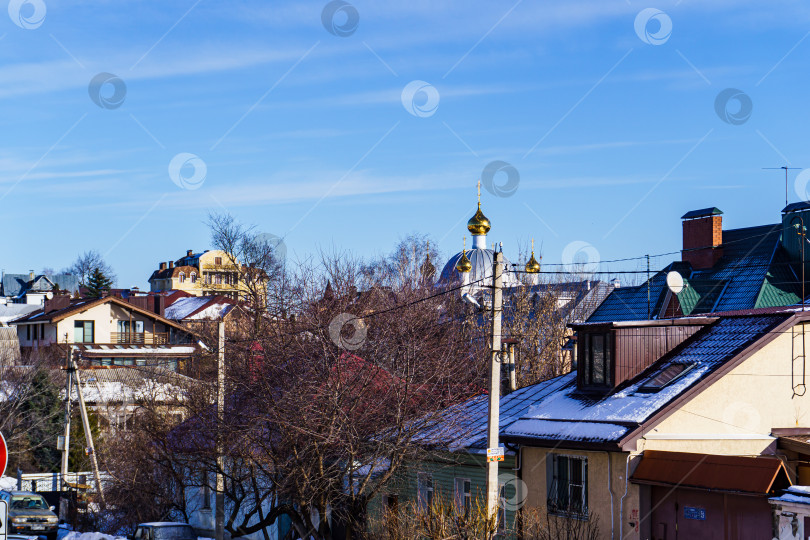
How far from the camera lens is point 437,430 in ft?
69.1

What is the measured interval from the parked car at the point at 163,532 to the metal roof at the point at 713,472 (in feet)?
38.8

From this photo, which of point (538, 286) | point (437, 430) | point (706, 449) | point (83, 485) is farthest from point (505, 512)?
point (538, 286)

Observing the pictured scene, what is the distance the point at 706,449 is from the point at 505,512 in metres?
4.32

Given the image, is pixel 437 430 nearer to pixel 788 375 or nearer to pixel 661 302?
pixel 788 375

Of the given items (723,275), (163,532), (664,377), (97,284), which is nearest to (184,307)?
(97,284)

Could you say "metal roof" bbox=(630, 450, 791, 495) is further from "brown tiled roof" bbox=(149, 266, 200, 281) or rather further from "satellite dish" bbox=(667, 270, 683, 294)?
"brown tiled roof" bbox=(149, 266, 200, 281)

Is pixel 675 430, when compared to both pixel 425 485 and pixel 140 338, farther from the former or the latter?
pixel 140 338

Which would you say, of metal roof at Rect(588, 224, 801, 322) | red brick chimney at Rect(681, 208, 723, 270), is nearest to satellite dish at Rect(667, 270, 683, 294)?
metal roof at Rect(588, 224, 801, 322)

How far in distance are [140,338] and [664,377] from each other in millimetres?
55279

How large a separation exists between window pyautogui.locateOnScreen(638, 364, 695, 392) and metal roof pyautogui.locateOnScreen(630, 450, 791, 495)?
5.38 ft

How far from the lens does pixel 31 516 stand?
101 feet

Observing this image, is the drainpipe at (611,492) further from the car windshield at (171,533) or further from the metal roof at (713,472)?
the car windshield at (171,533)

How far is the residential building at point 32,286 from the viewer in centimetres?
11462

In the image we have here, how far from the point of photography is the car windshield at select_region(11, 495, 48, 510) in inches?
1243
